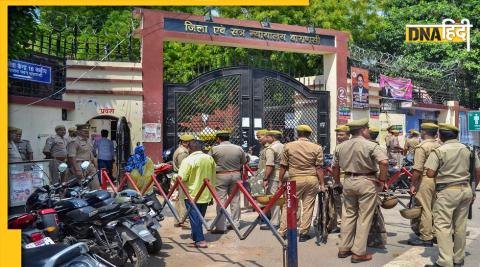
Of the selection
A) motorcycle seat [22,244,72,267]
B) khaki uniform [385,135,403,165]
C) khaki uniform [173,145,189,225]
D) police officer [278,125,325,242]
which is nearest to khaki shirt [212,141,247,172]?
khaki uniform [173,145,189,225]

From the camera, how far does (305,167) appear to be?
6.76 m

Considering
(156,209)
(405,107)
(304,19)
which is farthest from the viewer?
(304,19)

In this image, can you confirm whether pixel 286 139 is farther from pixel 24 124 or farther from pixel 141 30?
pixel 24 124

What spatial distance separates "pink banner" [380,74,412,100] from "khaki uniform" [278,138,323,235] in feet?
35.0

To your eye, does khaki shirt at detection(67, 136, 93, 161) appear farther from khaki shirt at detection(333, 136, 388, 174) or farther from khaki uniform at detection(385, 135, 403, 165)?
khaki uniform at detection(385, 135, 403, 165)

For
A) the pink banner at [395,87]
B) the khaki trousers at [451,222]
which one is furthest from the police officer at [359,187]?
the pink banner at [395,87]

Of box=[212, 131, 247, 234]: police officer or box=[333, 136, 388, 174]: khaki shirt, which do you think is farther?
box=[212, 131, 247, 234]: police officer

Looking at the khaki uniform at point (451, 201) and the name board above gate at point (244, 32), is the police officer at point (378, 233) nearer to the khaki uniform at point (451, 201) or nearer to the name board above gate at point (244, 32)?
the khaki uniform at point (451, 201)

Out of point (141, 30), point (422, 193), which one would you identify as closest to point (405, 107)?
point (141, 30)

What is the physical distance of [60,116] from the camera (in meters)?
11.4

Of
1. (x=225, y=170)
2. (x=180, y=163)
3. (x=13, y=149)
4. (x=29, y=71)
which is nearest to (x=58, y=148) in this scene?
(x=13, y=149)

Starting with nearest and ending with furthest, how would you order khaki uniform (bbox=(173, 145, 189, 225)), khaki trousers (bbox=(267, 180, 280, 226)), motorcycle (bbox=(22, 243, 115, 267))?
motorcycle (bbox=(22, 243, 115, 267))
khaki trousers (bbox=(267, 180, 280, 226))
khaki uniform (bbox=(173, 145, 189, 225))

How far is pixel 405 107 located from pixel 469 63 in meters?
5.42

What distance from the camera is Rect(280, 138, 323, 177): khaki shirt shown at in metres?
6.73
